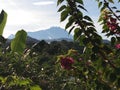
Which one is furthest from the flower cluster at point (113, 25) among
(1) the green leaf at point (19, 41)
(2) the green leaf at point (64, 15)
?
(1) the green leaf at point (19, 41)

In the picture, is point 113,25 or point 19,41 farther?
point 113,25

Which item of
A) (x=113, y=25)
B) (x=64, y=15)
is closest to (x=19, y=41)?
(x=64, y=15)

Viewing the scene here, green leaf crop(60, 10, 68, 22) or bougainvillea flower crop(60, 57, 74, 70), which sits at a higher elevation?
green leaf crop(60, 10, 68, 22)

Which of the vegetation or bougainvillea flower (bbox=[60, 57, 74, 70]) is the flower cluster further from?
bougainvillea flower (bbox=[60, 57, 74, 70])

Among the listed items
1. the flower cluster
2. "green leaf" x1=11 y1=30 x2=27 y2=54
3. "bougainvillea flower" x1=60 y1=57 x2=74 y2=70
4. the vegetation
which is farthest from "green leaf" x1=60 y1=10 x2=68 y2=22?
"green leaf" x1=11 y1=30 x2=27 y2=54

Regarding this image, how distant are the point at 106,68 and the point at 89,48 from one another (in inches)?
16.0

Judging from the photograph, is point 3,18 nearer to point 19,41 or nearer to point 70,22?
point 19,41

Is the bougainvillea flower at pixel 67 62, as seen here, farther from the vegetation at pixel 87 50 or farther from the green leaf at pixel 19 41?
the green leaf at pixel 19 41

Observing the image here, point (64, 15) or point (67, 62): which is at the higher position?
point (64, 15)

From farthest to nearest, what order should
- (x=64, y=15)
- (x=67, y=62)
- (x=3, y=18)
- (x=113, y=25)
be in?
(x=67, y=62)
(x=113, y=25)
(x=64, y=15)
(x=3, y=18)

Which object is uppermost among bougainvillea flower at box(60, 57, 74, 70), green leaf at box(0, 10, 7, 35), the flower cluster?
green leaf at box(0, 10, 7, 35)

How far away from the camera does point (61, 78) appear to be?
14.7 meters

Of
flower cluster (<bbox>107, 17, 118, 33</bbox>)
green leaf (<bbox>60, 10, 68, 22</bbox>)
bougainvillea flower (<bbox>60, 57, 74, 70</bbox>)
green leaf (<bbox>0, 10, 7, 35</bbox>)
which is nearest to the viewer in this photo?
green leaf (<bbox>0, 10, 7, 35</bbox>)

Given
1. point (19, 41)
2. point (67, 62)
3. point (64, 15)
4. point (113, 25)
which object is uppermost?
point (64, 15)
